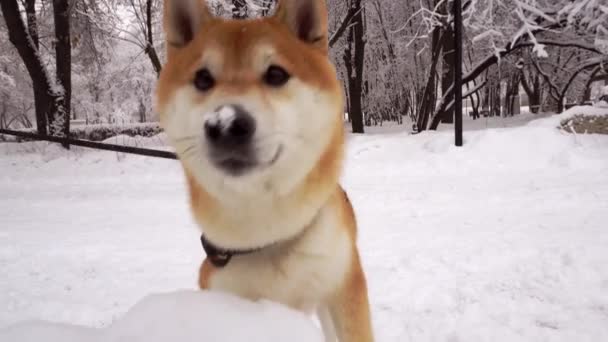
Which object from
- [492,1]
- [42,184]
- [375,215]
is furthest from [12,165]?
[492,1]

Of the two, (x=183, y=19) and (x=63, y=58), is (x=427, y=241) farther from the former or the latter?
(x=63, y=58)

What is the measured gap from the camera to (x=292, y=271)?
56.8 inches

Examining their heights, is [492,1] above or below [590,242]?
above

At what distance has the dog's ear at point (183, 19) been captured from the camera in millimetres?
1622

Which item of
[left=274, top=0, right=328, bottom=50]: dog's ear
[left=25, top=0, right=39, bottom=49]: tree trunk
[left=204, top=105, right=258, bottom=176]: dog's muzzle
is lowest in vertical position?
[left=204, top=105, right=258, bottom=176]: dog's muzzle

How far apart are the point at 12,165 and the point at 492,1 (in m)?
11.4

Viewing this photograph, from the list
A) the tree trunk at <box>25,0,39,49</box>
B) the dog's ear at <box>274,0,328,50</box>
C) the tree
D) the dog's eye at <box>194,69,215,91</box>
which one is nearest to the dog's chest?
the dog's eye at <box>194,69,215,91</box>

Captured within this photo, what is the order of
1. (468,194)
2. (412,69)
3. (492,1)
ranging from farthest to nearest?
1. (412,69)
2. (492,1)
3. (468,194)

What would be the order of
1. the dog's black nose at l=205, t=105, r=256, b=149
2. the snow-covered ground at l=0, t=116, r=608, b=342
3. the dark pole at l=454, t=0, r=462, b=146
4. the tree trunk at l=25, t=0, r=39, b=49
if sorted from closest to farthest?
the dog's black nose at l=205, t=105, r=256, b=149 → the snow-covered ground at l=0, t=116, r=608, b=342 → the dark pole at l=454, t=0, r=462, b=146 → the tree trunk at l=25, t=0, r=39, b=49

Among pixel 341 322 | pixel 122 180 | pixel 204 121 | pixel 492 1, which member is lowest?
pixel 122 180

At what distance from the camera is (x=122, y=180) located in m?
7.71

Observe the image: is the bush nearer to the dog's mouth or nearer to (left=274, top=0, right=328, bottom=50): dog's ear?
(left=274, top=0, right=328, bottom=50): dog's ear

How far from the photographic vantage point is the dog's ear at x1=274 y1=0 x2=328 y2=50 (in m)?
1.61

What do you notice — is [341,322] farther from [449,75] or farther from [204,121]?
[449,75]
